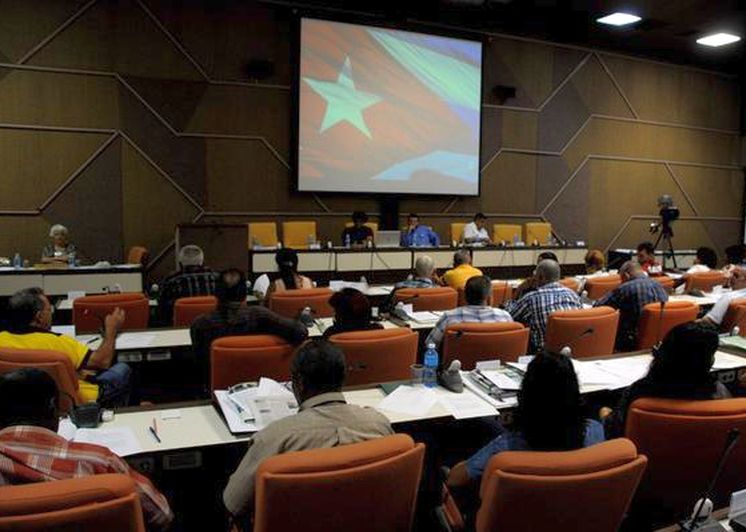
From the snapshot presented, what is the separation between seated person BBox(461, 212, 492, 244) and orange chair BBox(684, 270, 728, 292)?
378 centimetres

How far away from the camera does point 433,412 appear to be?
242 centimetres

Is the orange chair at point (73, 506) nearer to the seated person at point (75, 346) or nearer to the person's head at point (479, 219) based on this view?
the seated person at point (75, 346)

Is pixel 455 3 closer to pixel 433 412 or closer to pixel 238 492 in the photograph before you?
pixel 433 412

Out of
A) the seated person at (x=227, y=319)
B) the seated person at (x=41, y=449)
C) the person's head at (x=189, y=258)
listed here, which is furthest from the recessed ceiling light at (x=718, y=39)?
the seated person at (x=41, y=449)

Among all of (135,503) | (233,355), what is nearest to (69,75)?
(233,355)

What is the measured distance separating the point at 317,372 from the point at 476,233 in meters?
8.14

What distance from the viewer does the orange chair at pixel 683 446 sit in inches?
73.2

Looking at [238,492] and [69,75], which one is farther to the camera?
[69,75]

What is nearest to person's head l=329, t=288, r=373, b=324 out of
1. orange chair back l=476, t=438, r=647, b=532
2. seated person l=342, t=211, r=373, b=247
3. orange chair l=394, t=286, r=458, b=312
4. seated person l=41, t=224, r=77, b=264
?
orange chair l=394, t=286, r=458, b=312

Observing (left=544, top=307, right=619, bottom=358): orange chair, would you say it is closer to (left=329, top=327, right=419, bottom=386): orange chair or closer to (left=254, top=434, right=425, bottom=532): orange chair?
(left=329, top=327, right=419, bottom=386): orange chair

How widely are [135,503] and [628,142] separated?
1234 centimetres

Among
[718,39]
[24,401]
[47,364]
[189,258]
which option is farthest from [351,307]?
[718,39]

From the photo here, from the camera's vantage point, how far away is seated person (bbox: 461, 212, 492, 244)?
9.71 metres

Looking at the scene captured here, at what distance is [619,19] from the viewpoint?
Result: 30.3ft
